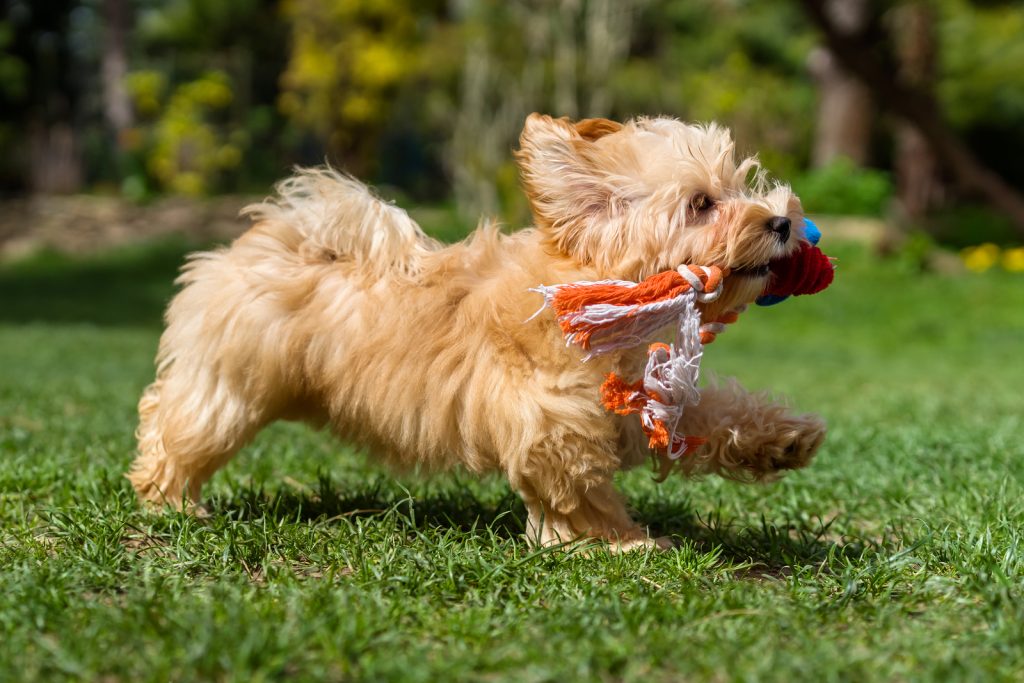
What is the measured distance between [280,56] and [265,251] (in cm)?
2719

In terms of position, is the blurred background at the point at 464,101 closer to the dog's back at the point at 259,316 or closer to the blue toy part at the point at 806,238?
the blue toy part at the point at 806,238

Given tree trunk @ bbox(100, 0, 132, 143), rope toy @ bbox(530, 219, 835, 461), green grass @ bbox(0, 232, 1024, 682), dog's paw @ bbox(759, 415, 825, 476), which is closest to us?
green grass @ bbox(0, 232, 1024, 682)

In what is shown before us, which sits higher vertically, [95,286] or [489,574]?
[489,574]

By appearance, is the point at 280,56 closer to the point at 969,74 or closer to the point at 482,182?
the point at 482,182

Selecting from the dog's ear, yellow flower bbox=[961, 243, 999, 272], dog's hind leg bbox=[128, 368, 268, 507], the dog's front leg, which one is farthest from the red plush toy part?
yellow flower bbox=[961, 243, 999, 272]

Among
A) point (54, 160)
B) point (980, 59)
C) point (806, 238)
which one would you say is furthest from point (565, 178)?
point (54, 160)

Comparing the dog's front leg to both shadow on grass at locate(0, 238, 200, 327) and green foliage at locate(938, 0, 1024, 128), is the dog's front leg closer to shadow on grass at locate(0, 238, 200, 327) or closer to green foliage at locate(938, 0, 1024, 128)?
shadow on grass at locate(0, 238, 200, 327)

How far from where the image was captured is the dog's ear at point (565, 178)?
3.62 meters

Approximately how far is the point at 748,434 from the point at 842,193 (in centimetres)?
1768

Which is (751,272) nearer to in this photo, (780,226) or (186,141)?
(780,226)

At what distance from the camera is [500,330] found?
3.63 metres

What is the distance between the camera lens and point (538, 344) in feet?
11.7

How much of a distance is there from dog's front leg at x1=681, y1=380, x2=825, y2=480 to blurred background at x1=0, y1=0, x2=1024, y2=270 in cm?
1286

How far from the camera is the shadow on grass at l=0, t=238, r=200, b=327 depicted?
16359 millimetres
